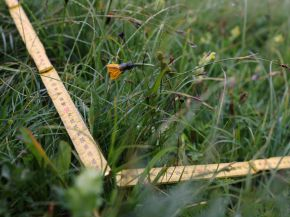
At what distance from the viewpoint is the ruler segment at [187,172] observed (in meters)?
1.53

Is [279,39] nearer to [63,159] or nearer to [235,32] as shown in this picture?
[235,32]

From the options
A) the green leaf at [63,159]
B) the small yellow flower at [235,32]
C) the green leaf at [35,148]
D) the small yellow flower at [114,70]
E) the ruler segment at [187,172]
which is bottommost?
the ruler segment at [187,172]

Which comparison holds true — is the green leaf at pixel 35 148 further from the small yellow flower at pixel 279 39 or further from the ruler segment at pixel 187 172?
the small yellow flower at pixel 279 39

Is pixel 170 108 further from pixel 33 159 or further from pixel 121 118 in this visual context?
pixel 33 159

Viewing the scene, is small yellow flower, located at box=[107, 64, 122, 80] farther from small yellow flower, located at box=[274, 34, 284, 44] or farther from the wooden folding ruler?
small yellow flower, located at box=[274, 34, 284, 44]

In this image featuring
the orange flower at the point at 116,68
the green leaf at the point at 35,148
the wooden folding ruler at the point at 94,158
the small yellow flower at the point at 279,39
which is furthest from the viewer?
the small yellow flower at the point at 279,39

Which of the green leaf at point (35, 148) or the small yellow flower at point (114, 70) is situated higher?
the small yellow flower at point (114, 70)

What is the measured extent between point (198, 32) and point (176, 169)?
1.21m

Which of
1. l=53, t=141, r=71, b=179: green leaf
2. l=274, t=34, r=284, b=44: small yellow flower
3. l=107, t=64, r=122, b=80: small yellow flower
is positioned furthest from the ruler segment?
l=274, t=34, r=284, b=44: small yellow flower

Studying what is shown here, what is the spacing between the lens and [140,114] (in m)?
1.80

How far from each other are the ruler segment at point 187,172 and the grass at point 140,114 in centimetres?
3

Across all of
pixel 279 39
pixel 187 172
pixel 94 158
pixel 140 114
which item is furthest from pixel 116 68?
pixel 279 39

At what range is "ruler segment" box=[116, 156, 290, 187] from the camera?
1.53 meters

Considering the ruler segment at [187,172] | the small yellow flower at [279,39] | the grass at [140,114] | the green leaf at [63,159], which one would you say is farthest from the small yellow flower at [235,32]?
the green leaf at [63,159]
